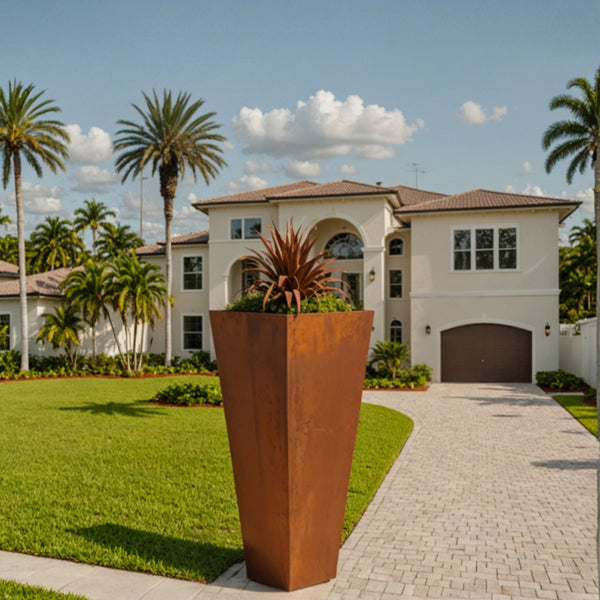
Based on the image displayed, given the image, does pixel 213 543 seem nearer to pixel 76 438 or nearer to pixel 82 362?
pixel 76 438

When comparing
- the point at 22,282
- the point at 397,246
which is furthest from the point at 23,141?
the point at 397,246

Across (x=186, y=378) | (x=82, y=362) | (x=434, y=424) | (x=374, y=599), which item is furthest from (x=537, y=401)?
(x=82, y=362)

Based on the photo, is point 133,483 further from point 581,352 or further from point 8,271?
point 8,271

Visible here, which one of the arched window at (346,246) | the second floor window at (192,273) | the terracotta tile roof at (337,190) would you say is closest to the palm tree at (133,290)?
the second floor window at (192,273)

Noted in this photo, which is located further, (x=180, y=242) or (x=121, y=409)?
(x=180, y=242)

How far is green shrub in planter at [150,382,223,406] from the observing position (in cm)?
1747

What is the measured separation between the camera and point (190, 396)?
1756cm

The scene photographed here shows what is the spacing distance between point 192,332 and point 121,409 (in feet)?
44.7

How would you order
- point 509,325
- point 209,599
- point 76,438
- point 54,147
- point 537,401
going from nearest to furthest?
point 209,599 → point 76,438 → point 537,401 → point 509,325 → point 54,147

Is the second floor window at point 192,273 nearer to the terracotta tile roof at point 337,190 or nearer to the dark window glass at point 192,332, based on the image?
the dark window glass at point 192,332

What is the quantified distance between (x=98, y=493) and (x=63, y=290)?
2230 cm

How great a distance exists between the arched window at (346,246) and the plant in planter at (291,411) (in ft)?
71.5

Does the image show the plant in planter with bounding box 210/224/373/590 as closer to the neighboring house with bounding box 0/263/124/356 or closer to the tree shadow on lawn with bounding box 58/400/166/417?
the tree shadow on lawn with bounding box 58/400/166/417

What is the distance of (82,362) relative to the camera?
27.0 metres
